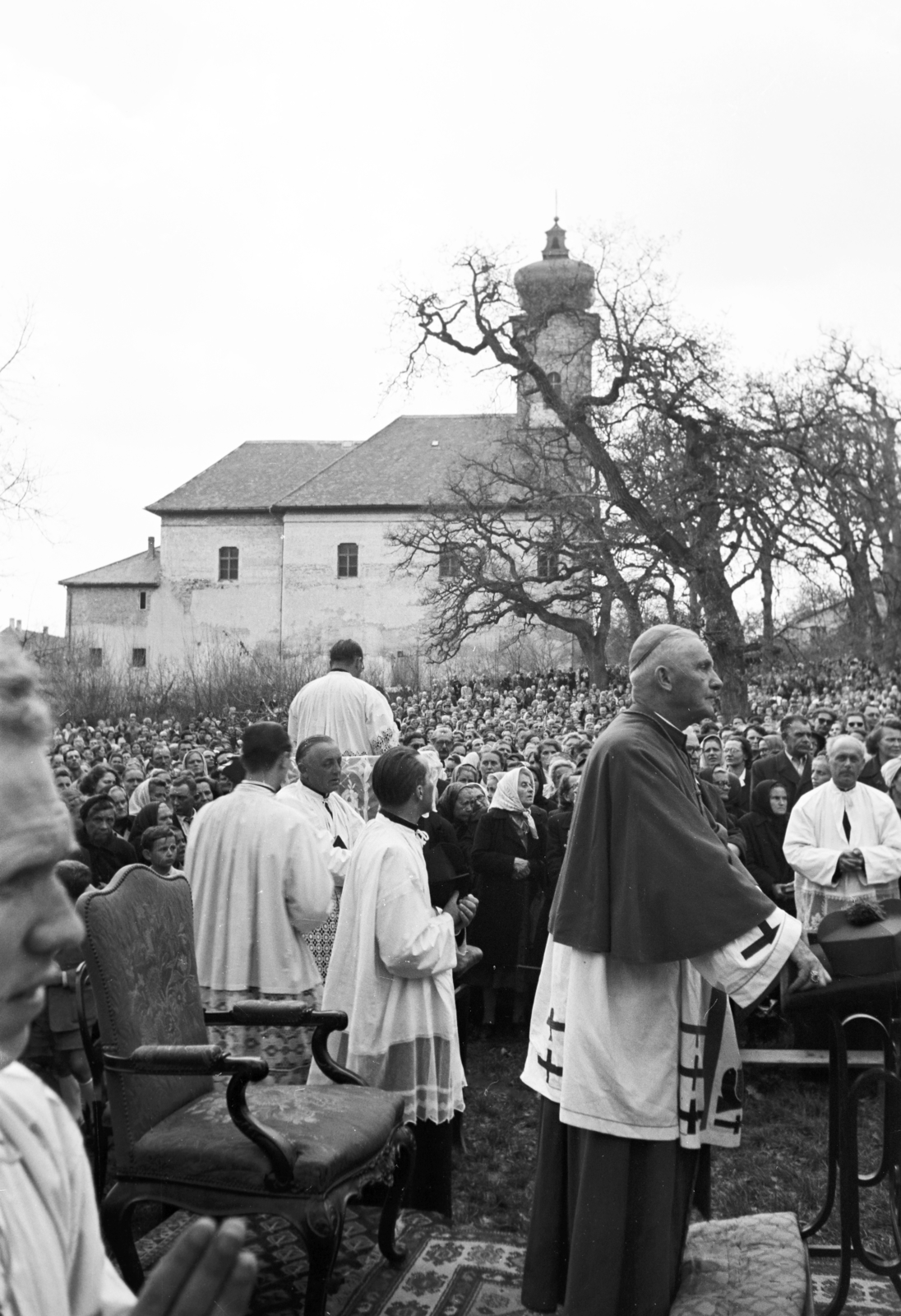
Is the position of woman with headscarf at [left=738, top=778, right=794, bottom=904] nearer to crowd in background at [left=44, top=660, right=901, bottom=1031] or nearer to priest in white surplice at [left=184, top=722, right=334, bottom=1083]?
crowd in background at [left=44, top=660, right=901, bottom=1031]

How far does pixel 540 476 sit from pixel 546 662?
75.5 feet

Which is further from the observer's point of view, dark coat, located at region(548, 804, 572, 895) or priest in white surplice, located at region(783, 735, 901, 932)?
dark coat, located at region(548, 804, 572, 895)

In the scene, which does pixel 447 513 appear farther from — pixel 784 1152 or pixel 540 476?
pixel 784 1152

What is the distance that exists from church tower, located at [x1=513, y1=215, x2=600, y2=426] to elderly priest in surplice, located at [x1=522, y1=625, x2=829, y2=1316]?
82.5ft

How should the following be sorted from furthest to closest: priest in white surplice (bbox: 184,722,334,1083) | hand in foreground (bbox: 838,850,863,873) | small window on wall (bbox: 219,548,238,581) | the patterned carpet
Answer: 1. small window on wall (bbox: 219,548,238,581)
2. hand in foreground (bbox: 838,850,863,873)
3. priest in white surplice (bbox: 184,722,334,1083)
4. the patterned carpet

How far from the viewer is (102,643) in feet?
199

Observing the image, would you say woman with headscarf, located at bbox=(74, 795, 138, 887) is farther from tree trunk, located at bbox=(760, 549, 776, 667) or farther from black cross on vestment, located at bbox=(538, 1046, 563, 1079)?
tree trunk, located at bbox=(760, 549, 776, 667)

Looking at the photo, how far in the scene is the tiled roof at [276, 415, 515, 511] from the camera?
193ft

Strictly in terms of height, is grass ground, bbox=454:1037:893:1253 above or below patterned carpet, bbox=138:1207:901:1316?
below

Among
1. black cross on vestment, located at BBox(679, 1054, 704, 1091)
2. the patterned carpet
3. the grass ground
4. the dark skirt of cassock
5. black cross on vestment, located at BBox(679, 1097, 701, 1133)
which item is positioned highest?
black cross on vestment, located at BBox(679, 1054, 704, 1091)

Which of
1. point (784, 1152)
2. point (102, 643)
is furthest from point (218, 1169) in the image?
point (102, 643)

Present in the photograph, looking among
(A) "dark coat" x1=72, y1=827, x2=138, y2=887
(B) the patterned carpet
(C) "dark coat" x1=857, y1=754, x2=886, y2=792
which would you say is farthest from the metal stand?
(C) "dark coat" x1=857, y1=754, x2=886, y2=792

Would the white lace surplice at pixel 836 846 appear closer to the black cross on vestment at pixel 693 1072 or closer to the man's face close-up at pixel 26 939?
the black cross on vestment at pixel 693 1072

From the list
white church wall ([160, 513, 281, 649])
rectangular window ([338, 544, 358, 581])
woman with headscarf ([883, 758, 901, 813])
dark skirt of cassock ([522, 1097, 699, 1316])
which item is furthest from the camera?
white church wall ([160, 513, 281, 649])
